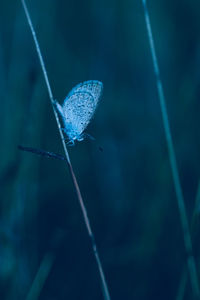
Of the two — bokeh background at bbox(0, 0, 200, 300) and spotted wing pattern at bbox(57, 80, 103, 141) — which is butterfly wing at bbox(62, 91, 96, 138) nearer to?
spotted wing pattern at bbox(57, 80, 103, 141)

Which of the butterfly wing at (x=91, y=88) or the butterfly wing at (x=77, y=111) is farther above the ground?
the butterfly wing at (x=91, y=88)

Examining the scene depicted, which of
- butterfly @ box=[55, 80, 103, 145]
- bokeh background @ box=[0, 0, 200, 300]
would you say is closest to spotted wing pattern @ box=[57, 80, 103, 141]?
butterfly @ box=[55, 80, 103, 145]

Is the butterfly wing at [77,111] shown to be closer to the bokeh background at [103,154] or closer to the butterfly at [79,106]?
the butterfly at [79,106]

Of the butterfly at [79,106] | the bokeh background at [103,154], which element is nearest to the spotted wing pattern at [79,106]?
the butterfly at [79,106]

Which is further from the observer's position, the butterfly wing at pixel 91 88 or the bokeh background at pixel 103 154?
the bokeh background at pixel 103 154

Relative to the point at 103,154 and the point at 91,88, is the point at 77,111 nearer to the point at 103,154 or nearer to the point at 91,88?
the point at 91,88
